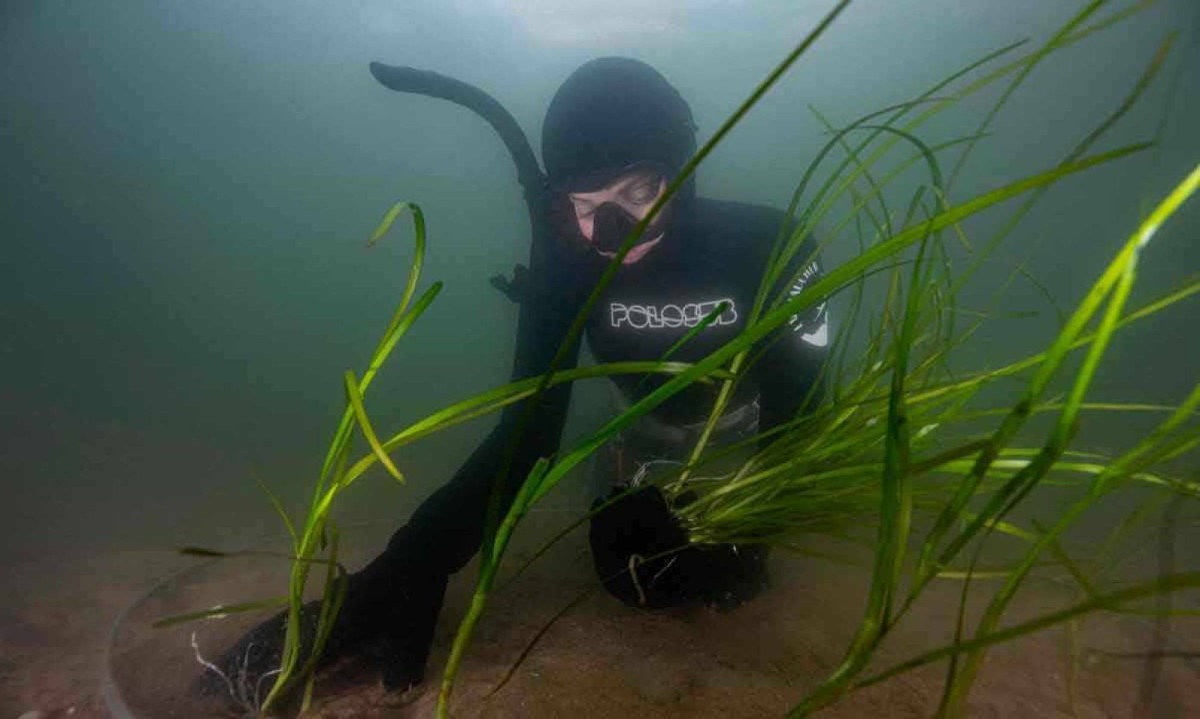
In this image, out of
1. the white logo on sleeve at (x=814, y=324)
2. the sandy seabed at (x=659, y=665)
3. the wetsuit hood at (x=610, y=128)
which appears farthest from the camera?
the wetsuit hood at (x=610, y=128)

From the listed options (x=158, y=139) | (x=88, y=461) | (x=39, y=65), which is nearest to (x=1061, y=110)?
(x=88, y=461)

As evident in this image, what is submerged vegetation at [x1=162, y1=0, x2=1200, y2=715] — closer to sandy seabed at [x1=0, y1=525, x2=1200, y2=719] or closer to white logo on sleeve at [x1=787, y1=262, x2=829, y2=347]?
sandy seabed at [x1=0, y1=525, x2=1200, y2=719]

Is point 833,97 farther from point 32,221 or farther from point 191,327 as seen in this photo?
point 32,221

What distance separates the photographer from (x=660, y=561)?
2168 mm

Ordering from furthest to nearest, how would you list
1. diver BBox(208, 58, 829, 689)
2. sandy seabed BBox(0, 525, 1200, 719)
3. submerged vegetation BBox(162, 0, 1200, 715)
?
diver BBox(208, 58, 829, 689)
sandy seabed BBox(0, 525, 1200, 719)
submerged vegetation BBox(162, 0, 1200, 715)

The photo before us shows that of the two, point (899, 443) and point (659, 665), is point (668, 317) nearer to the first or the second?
point (659, 665)

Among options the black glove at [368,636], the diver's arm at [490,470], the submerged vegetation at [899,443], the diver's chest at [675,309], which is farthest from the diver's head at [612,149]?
the black glove at [368,636]

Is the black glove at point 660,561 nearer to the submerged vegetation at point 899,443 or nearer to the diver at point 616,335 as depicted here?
the diver at point 616,335

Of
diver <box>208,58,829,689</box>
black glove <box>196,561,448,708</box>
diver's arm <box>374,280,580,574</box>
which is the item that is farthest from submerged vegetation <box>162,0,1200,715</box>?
diver's arm <box>374,280,580,574</box>

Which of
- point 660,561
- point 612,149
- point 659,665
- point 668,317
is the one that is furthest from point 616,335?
point 659,665

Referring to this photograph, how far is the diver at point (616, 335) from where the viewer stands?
82.7 inches

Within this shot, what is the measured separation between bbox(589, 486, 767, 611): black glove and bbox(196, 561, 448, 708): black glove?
0.66 metres

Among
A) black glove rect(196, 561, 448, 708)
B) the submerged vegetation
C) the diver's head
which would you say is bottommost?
black glove rect(196, 561, 448, 708)

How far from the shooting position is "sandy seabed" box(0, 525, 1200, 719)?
1.86m
